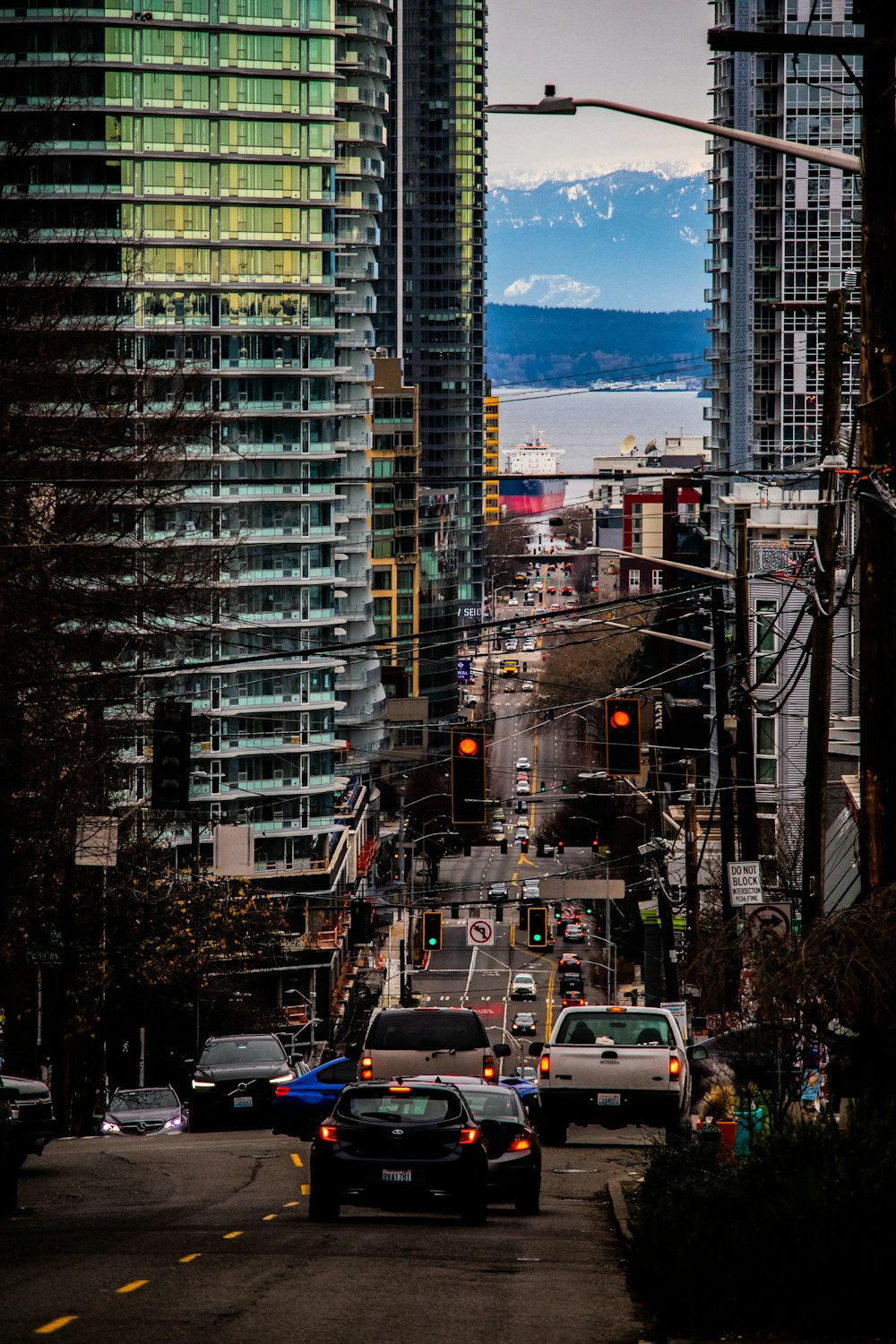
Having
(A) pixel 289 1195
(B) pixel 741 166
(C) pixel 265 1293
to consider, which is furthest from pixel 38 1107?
(B) pixel 741 166

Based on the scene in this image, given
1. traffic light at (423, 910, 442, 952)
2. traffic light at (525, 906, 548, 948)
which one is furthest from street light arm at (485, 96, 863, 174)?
traffic light at (423, 910, 442, 952)

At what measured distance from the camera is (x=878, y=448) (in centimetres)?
1750

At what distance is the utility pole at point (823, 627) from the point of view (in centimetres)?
2511

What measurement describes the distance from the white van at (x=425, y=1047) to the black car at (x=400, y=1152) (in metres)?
7.53

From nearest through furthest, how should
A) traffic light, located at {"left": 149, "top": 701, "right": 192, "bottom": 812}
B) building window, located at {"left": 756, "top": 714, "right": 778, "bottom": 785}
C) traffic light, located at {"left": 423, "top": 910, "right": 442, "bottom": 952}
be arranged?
traffic light, located at {"left": 149, "top": 701, "right": 192, "bottom": 812}, traffic light, located at {"left": 423, "top": 910, "right": 442, "bottom": 952}, building window, located at {"left": 756, "top": 714, "right": 778, "bottom": 785}

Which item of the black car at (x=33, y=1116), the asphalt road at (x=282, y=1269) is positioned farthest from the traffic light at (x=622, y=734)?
the black car at (x=33, y=1116)

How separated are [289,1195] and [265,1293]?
27.2ft

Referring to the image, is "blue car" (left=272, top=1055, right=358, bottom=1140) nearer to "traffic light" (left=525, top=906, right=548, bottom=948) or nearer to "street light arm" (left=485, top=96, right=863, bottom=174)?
"street light arm" (left=485, top=96, right=863, bottom=174)

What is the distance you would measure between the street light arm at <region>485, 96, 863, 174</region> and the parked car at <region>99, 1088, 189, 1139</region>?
25.5 meters

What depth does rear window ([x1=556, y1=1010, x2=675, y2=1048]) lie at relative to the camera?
2627cm

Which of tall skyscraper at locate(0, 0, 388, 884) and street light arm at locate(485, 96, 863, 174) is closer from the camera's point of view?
street light arm at locate(485, 96, 863, 174)

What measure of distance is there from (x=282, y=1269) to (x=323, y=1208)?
3619 millimetres

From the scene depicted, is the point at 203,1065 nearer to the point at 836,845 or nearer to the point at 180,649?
the point at 836,845

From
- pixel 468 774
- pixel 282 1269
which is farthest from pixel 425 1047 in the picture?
pixel 282 1269
